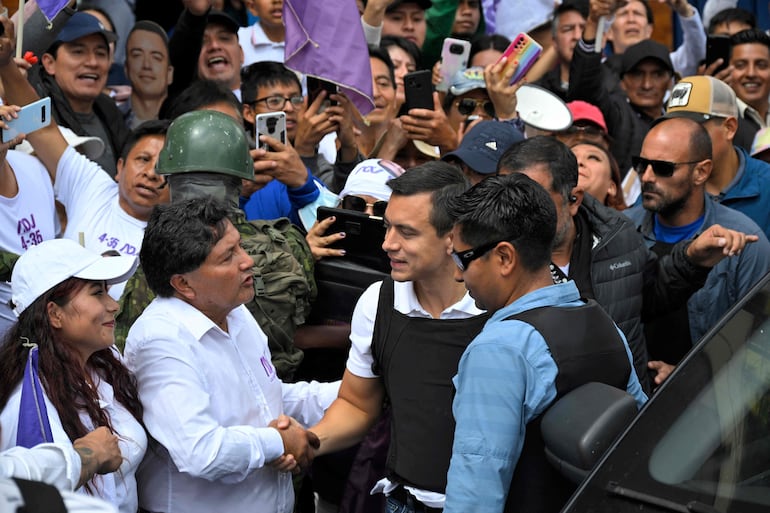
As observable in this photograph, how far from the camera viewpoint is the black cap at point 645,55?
27.3 ft

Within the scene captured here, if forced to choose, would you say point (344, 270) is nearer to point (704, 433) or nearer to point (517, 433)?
point (517, 433)

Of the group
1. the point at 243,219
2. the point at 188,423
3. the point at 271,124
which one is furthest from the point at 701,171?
the point at 188,423

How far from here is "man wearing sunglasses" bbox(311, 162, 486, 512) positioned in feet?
12.7

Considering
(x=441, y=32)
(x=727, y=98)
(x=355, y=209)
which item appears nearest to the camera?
(x=355, y=209)

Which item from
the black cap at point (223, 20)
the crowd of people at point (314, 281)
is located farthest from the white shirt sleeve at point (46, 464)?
the black cap at point (223, 20)

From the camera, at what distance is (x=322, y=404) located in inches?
173

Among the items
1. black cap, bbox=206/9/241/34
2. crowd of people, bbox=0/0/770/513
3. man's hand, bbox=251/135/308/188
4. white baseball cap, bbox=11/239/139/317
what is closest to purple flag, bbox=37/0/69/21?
crowd of people, bbox=0/0/770/513

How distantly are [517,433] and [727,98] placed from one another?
13.9 feet

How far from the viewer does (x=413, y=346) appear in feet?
12.9

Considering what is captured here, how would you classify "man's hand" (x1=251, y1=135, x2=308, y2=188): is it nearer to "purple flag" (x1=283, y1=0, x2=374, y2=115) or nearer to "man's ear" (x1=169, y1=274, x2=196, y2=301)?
"purple flag" (x1=283, y1=0, x2=374, y2=115)

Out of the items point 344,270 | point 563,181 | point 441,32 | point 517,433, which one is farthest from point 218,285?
point 441,32

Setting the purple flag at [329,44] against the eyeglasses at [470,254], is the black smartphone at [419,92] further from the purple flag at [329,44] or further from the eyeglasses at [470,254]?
the eyeglasses at [470,254]

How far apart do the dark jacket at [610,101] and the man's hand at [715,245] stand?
287 centimetres

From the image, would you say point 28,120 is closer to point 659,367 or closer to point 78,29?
point 78,29
